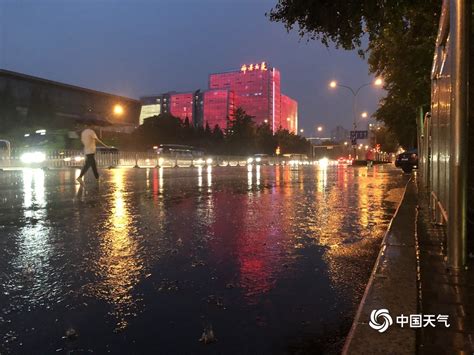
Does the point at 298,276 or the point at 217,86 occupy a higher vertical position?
the point at 217,86

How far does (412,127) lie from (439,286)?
29.2 meters

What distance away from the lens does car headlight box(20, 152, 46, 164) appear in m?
28.8

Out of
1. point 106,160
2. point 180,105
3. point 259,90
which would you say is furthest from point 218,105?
point 106,160

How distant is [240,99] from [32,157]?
514 feet

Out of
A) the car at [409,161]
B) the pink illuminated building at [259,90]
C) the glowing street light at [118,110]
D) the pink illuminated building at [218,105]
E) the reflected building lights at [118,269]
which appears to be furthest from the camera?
the pink illuminated building at [259,90]

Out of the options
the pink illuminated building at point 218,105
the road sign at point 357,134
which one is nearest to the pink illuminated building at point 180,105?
the pink illuminated building at point 218,105

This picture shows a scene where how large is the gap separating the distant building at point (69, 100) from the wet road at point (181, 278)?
5437 cm

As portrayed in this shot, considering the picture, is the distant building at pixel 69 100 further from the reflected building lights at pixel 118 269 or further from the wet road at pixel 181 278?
the reflected building lights at pixel 118 269

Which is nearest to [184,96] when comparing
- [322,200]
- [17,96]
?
[17,96]

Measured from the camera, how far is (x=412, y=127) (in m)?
31.0

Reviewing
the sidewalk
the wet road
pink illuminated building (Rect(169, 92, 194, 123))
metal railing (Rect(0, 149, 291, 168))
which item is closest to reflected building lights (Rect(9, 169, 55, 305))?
the wet road

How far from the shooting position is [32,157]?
29.1 metres

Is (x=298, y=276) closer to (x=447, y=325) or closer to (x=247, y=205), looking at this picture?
(x=447, y=325)

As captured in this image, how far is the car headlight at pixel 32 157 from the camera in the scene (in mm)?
28827
